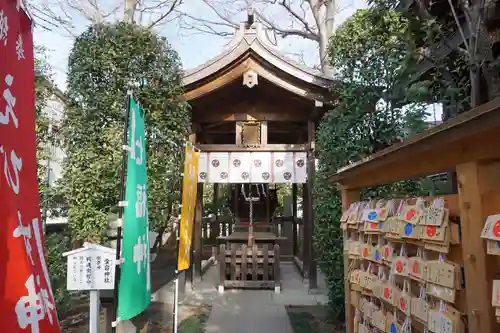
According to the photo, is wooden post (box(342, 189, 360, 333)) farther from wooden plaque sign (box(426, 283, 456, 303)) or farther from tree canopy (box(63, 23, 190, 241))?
Answer: tree canopy (box(63, 23, 190, 241))

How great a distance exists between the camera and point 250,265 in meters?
8.80

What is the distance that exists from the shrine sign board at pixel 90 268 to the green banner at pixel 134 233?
0.88 ft

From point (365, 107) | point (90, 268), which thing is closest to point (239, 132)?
point (365, 107)

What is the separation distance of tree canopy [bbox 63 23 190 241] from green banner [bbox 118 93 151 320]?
159 centimetres

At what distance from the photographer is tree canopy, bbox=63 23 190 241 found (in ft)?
16.9

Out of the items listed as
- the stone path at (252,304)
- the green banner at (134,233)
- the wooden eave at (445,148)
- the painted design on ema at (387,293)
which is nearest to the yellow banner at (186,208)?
the green banner at (134,233)

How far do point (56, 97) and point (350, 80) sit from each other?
5.19 m

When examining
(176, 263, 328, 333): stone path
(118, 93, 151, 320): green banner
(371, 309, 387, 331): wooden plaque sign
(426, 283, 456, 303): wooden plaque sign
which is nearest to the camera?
(426, 283, 456, 303): wooden plaque sign

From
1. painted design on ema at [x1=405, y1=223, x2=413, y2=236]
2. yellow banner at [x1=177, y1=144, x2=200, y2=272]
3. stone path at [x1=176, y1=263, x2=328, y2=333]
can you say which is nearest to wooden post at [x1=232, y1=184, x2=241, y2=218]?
stone path at [x1=176, y1=263, x2=328, y2=333]

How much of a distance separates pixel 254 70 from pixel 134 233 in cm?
559

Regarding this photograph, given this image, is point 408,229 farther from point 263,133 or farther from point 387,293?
point 263,133

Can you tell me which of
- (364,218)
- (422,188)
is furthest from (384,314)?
(422,188)

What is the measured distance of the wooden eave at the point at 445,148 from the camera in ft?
5.54

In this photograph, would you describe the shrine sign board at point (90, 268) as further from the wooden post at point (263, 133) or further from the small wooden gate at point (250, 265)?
the wooden post at point (263, 133)
